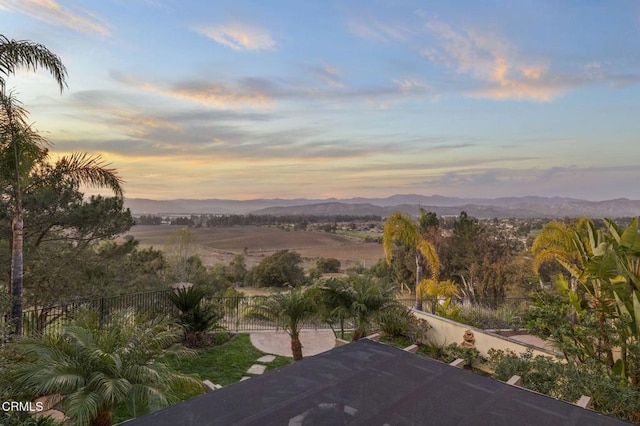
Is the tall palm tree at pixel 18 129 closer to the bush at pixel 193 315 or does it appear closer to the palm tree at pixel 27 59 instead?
the palm tree at pixel 27 59

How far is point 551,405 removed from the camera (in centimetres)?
318

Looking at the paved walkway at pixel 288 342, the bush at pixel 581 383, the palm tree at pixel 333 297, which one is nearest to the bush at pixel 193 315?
the paved walkway at pixel 288 342

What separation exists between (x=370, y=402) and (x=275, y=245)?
147 feet

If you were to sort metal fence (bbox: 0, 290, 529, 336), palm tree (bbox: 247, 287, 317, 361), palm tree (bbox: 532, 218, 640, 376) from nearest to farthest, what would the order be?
palm tree (bbox: 532, 218, 640, 376), palm tree (bbox: 247, 287, 317, 361), metal fence (bbox: 0, 290, 529, 336)

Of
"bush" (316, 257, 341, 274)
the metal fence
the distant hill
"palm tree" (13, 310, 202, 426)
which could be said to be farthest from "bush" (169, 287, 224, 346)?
the distant hill

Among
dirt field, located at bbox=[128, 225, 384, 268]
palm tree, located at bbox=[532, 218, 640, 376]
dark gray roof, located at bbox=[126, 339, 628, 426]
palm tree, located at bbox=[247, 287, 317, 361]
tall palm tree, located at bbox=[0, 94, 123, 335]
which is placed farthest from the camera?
dirt field, located at bbox=[128, 225, 384, 268]

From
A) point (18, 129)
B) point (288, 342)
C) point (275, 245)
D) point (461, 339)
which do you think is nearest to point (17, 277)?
point (18, 129)

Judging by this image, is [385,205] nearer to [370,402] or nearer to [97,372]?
[97,372]

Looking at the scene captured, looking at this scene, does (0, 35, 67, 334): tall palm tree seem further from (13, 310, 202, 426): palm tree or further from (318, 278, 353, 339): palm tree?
(318, 278, 353, 339): palm tree

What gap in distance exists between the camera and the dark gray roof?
2.74 meters

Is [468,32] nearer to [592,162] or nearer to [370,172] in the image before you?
[592,162]

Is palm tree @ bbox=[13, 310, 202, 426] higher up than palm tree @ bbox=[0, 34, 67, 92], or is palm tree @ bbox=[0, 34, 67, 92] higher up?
palm tree @ bbox=[0, 34, 67, 92]

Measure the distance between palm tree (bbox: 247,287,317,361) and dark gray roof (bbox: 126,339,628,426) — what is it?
494 centimetres

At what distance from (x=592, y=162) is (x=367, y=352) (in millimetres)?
20940
